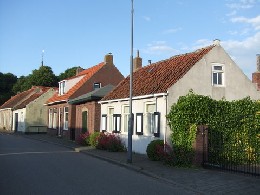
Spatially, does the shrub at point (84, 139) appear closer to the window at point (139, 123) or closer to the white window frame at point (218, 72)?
the window at point (139, 123)

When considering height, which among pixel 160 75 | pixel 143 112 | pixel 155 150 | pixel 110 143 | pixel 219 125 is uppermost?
pixel 160 75

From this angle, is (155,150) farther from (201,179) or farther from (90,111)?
(90,111)

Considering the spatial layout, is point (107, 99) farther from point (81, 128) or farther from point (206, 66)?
point (206, 66)

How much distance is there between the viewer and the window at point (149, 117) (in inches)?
775

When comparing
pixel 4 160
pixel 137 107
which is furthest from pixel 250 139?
pixel 4 160

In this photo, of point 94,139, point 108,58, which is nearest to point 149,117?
point 94,139

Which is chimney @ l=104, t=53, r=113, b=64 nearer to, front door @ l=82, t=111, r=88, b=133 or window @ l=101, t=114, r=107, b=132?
front door @ l=82, t=111, r=88, b=133

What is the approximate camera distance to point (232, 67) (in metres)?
20.4

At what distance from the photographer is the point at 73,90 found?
35375mm

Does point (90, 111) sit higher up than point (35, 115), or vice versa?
point (90, 111)

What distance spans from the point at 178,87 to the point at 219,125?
3103 millimetres

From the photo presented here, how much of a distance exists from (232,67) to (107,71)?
1822 cm

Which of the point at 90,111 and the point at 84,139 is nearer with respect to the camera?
the point at 84,139

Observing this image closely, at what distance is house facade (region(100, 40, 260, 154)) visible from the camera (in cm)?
1848
